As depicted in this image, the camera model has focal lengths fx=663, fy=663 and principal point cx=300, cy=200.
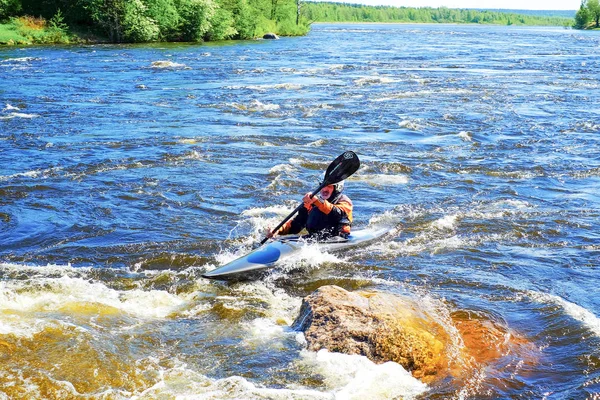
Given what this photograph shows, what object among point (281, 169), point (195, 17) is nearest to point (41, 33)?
point (195, 17)

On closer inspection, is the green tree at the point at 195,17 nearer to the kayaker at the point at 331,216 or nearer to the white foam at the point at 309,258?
the kayaker at the point at 331,216

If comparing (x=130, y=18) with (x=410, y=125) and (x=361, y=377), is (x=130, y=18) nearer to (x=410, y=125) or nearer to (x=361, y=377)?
(x=410, y=125)

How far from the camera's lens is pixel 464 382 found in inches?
199

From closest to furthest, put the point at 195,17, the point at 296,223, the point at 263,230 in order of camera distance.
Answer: the point at 296,223
the point at 263,230
the point at 195,17

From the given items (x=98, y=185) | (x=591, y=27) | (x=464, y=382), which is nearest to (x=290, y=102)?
(x=98, y=185)

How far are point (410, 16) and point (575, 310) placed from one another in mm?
178194

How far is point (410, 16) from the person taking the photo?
176m

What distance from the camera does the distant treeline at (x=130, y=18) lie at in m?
39.9

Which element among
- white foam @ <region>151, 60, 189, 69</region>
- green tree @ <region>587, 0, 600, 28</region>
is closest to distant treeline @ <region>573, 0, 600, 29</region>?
green tree @ <region>587, 0, 600, 28</region>

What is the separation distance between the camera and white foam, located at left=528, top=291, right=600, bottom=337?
6.20 metres

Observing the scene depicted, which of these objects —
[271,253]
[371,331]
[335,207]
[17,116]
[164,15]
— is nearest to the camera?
[371,331]

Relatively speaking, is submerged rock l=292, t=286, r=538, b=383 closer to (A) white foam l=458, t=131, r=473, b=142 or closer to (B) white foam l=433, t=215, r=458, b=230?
(B) white foam l=433, t=215, r=458, b=230

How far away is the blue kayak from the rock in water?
135cm

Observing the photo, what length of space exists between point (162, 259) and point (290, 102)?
39.2 ft
